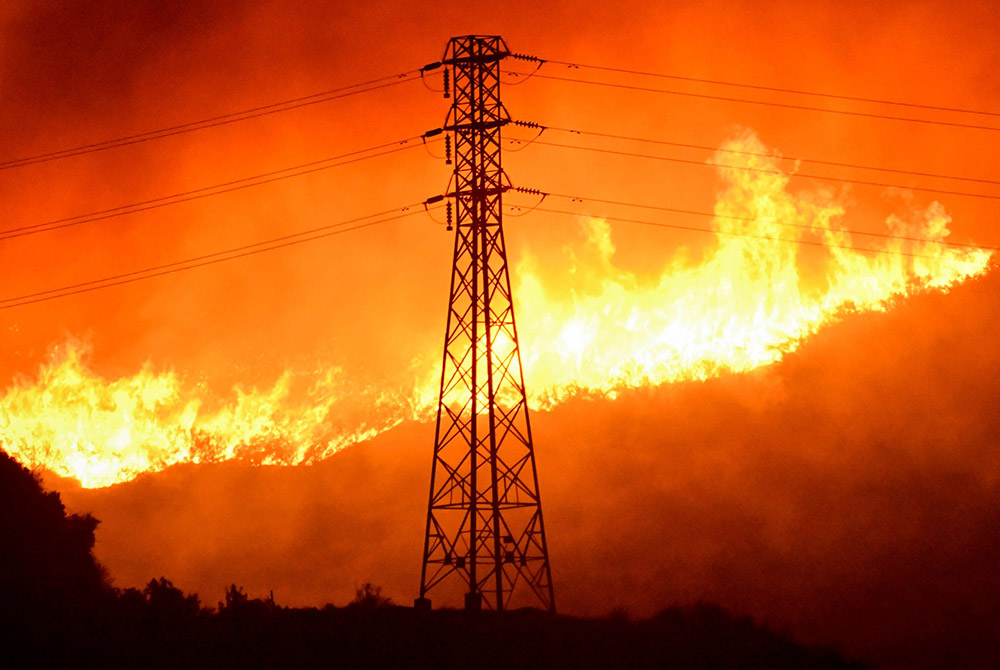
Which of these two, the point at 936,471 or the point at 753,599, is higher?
the point at 936,471

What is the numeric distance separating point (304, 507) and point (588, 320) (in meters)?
26.3

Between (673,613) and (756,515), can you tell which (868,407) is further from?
(673,613)

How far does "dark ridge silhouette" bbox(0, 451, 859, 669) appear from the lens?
36.5m

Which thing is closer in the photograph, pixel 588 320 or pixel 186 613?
pixel 186 613

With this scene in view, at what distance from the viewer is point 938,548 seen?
67.1m

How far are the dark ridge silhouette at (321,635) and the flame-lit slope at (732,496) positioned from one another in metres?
26.1

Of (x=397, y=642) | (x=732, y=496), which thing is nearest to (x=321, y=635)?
(x=397, y=642)

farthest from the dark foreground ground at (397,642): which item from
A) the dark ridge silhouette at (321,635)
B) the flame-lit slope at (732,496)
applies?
the flame-lit slope at (732,496)

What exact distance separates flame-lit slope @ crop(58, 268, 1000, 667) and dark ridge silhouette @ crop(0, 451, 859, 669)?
26133 millimetres

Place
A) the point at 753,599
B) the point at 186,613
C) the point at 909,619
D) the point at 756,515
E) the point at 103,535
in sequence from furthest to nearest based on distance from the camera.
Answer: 1. the point at 103,535
2. the point at 756,515
3. the point at 753,599
4. the point at 909,619
5. the point at 186,613

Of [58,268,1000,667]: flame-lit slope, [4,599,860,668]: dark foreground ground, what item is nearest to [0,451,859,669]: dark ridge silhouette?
[4,599,860,668]: dark foreground ground

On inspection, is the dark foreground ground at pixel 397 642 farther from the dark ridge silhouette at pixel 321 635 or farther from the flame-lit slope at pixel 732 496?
the flame-lit slope at pixel 732 496

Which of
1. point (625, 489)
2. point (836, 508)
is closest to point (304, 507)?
point (625, 489)

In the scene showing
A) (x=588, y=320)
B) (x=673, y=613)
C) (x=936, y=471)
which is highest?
(x=588, y=320)
